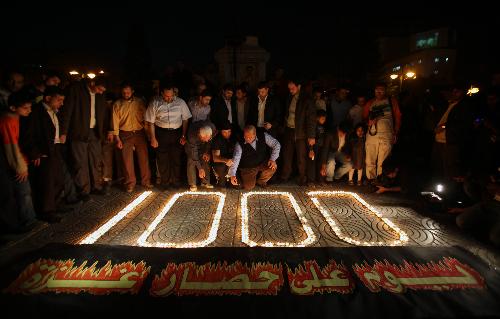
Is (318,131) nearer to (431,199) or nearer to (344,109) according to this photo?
(344,109)

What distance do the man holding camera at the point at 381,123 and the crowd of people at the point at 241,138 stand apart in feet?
0.06

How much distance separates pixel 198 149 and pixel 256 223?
2.15m

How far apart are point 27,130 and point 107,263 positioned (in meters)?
2.26

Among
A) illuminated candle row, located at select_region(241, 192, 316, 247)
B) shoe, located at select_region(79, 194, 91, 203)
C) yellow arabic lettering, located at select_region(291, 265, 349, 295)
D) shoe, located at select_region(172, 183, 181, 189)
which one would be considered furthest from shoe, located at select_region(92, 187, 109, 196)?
yellow arabic lettering, located at select_region(291, 265, 349, 295)

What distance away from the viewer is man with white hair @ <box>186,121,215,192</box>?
225 inches

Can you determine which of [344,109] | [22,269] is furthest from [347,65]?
[22,269]

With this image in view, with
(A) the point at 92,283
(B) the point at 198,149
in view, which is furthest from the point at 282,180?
(A) the point at 92,283

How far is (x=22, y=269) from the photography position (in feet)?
9.97

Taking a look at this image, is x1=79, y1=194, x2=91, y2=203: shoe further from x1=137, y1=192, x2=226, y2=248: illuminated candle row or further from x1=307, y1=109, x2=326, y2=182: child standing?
x1=307, y1=109, x2=326, y2=182: child standing

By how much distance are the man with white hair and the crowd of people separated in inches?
0.8

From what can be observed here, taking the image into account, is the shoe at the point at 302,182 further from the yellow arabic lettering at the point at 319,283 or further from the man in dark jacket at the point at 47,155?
the man in dark jacket at the point at 47,155

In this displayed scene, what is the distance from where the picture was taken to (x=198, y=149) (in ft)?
19.1

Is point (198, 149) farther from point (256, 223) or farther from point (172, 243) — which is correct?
point (172, 243)

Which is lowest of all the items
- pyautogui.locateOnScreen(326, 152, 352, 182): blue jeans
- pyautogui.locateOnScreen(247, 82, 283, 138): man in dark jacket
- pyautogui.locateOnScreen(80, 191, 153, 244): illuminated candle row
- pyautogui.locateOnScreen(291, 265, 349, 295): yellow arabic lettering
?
pyautogui.locateOnScreen(291, 265, 349, 295): yellow arabic lettering
